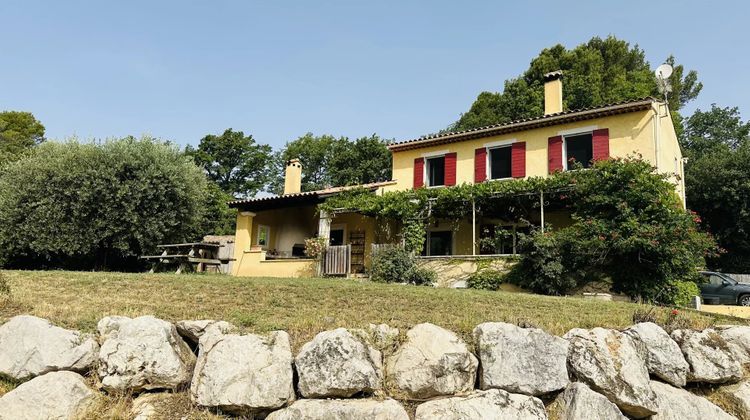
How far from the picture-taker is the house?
15055 millimetres

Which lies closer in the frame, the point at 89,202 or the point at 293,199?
the point at 89,202

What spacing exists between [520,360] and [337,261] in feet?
40.3

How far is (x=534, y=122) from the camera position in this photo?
53.6 ft

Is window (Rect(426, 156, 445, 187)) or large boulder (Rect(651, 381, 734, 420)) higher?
window (Rect(426, 156, 445, 187))

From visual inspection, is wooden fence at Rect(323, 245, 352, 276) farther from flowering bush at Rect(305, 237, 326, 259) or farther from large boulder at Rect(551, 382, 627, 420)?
large boulder at Rect(551, 382, 627, 420)

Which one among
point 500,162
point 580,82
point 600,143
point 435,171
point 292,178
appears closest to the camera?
point 600,143

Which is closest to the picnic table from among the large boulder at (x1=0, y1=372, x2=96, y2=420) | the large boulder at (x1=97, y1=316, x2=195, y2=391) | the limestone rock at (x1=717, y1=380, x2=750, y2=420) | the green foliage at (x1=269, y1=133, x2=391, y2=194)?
the large boulder at (x1=97, y1=316, x2=195, y2=391)

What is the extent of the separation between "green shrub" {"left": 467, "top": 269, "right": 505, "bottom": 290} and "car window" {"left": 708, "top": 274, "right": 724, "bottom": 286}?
7.29 metres

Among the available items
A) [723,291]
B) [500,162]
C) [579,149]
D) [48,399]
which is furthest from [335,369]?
[723,291]

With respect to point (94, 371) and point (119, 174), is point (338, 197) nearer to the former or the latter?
point (119, 174)

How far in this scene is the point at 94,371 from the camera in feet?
15.9

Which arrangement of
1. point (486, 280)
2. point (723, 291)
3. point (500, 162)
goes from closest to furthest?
point (486, 280), point (723, 291), point (500, 162)

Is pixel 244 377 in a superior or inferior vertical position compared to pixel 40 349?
inferior

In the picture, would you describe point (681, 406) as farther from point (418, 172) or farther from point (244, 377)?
point (418, 172)
